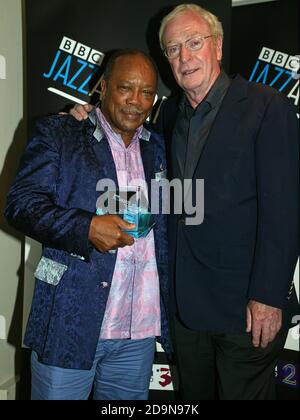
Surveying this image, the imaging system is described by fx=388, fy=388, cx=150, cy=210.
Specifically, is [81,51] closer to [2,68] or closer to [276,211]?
[2,68]

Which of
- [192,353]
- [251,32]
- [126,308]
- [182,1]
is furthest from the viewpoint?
[251,32]

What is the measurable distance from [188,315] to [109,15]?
1688mm

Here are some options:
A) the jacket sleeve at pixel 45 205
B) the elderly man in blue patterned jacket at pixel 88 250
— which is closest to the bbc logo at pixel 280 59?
the elderly man in blue patterned jacket at pixel 88 250

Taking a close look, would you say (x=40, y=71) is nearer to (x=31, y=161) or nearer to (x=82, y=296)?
(x=31, y=161)

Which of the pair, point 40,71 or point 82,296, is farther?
point 40,71

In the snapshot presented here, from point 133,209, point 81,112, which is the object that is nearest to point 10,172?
point 81,112

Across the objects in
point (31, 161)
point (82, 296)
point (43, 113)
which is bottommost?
point (82, 296)

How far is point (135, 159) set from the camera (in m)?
1.68

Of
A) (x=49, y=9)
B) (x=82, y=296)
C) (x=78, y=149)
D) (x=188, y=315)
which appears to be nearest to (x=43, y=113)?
(x=49, y=9)

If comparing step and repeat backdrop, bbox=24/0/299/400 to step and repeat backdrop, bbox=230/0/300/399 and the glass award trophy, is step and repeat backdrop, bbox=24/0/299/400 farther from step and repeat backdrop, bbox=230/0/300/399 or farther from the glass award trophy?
the glass award trophy

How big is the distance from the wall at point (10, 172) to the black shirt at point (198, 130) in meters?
1.26

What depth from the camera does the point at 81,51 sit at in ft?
7.29

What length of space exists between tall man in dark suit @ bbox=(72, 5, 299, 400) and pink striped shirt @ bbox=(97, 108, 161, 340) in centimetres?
12

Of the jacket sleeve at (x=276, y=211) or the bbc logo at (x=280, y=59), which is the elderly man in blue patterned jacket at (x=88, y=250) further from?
the bbc logo at (x=280, y=59)
